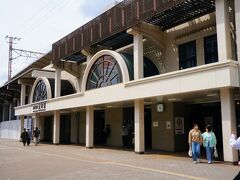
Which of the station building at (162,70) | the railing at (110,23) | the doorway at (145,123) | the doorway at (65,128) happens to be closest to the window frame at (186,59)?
the station building at (162,70)

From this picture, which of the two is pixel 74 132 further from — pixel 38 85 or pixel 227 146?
pixel 227 146

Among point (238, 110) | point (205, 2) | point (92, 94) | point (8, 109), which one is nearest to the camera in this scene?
point (205, 2)

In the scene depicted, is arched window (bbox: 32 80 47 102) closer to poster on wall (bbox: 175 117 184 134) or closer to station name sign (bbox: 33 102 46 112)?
station name sign (bbox: 33 102 46 112)

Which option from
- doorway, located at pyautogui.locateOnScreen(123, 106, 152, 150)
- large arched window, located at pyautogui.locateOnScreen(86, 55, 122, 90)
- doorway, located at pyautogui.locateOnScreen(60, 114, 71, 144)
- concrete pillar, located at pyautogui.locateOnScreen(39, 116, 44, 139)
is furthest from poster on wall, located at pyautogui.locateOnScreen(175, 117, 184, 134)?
concrete pillar, located at pyautogui.locateOnScreen(39, 116, 44, 139)

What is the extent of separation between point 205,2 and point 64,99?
14.0 meters

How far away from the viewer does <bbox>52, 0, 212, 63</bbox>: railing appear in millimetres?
17844

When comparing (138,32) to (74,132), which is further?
(74,132)

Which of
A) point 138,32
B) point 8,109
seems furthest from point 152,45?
point 8,109

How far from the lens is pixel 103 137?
27.0 meters

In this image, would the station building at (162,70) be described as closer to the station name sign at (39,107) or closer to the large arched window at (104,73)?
the large arched window at (104,73)

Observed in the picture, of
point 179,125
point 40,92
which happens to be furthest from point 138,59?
point 40,92

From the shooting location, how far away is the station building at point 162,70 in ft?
47.1

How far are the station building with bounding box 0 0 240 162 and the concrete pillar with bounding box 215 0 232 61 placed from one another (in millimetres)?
42

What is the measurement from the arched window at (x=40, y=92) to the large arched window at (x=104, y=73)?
8845mm
